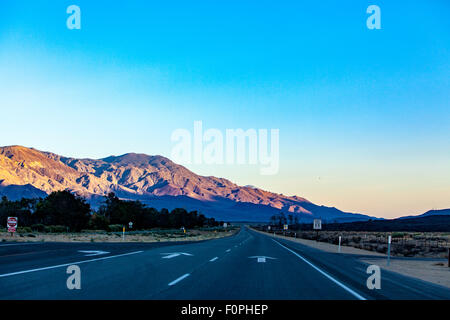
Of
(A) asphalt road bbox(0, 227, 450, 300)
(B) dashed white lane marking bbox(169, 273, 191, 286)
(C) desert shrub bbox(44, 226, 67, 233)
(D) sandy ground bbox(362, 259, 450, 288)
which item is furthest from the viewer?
(C) desert shrub bbox(44, 226, 67, 233)

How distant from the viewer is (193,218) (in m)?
197

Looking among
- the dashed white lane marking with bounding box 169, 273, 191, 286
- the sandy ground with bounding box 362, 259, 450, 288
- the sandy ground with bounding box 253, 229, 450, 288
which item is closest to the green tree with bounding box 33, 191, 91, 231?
the sandy ground with bounding box 253, 229, 450, 288

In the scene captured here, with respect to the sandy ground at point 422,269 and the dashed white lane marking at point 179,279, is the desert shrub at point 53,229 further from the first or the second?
the dashed white lane marking at point 179,279

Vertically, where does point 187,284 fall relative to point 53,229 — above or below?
above

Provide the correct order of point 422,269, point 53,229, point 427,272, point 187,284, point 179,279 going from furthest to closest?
point 53,229 → point 422,269 → point 427,272 → point 179,279 → point 187,284

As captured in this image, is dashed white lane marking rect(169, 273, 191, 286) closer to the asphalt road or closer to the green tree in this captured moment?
the asphalt road

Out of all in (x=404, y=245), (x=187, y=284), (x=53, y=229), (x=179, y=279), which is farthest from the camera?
(x=53, y=229)

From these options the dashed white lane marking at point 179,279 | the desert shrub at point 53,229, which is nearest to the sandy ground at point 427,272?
the dashed white lane marking at point 179,279

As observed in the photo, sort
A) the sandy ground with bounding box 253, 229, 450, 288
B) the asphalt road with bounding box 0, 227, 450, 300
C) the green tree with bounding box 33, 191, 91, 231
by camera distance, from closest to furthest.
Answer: the asphalt road with bounding box 0, 227, 450, 300 → the sandy ground with bounding box 253, 229, 450, 288 → the green tree with bounding box 33, 191, 91, 231

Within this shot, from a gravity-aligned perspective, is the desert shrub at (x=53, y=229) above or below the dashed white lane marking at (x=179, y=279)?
below

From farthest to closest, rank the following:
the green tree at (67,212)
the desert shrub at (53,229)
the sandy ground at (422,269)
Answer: the green tree at (67,212), the desert shrub at (53,229), the sandy ground at (422,269)

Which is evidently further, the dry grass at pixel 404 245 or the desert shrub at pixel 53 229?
the desert shrub at pixel 53 229

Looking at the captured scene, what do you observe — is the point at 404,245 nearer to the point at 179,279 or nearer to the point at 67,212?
the point at 179,279

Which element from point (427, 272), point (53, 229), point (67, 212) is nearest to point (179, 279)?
point (427, 272)
